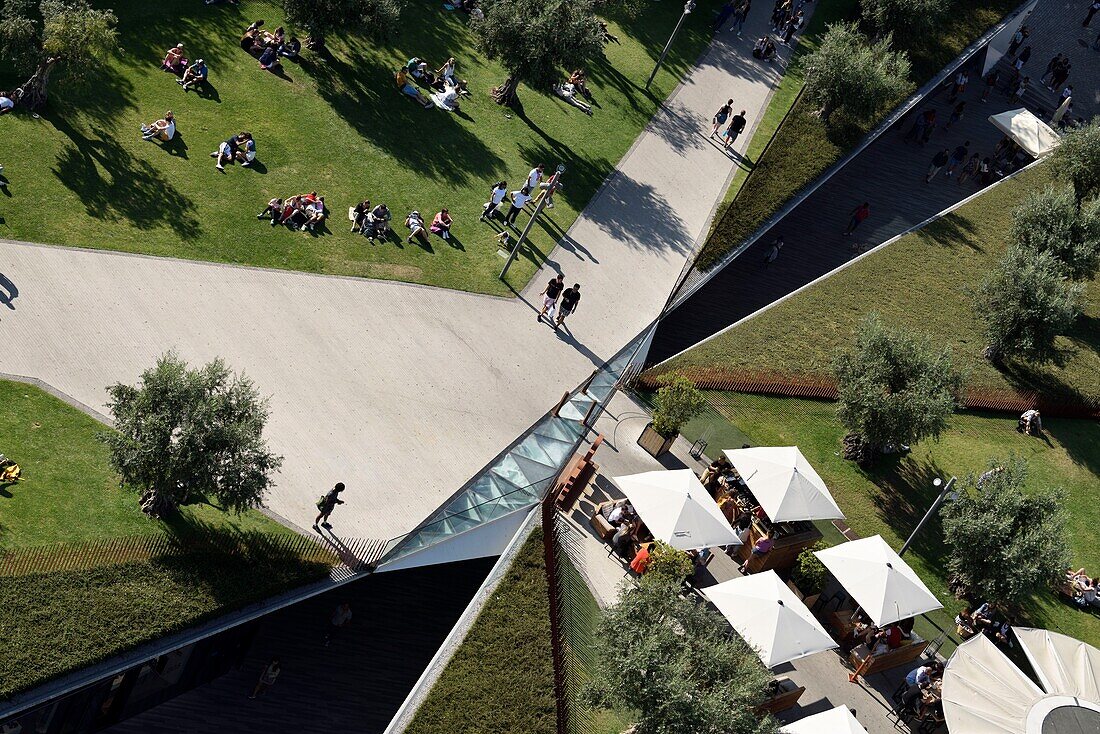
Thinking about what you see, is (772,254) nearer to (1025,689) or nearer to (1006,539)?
(1006,539)

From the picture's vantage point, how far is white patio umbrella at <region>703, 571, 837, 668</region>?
72.0ft

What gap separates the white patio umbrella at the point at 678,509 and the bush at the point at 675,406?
1.90 metres

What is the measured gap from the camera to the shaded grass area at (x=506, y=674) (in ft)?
66.7

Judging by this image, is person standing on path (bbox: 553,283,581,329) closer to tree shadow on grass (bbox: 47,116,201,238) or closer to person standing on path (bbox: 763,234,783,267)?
person standing on path (bbox: 763,234,783,267)

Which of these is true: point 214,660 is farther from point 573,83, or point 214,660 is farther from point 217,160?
point 573,83

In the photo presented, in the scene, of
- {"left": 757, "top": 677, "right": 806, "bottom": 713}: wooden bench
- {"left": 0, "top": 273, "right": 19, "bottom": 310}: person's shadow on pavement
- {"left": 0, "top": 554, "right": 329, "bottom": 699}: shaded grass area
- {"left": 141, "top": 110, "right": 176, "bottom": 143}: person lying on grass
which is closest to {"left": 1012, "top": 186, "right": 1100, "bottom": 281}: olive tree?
{"left": 757, "top": 677, "right": 806, "bottom": 713}: wooden bench

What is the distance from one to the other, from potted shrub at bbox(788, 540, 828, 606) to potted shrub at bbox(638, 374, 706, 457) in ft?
13.9

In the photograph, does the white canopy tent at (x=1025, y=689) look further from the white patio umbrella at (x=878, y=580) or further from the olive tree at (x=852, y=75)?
the olive tree at (x=852, y=75)

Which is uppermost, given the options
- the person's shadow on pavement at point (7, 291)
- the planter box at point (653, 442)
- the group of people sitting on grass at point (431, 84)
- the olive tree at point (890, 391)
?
the olive tree at point (890, 391)

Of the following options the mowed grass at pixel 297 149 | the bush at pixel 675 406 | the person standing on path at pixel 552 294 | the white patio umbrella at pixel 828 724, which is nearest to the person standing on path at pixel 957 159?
the mowed grass at pixel 297 149

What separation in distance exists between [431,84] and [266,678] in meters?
22.2

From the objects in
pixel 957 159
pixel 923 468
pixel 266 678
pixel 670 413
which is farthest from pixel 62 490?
pixel 957 159

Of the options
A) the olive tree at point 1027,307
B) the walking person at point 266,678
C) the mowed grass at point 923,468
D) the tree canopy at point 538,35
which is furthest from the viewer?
the tree canopy at point 538,35

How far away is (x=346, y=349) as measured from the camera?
27.2m
